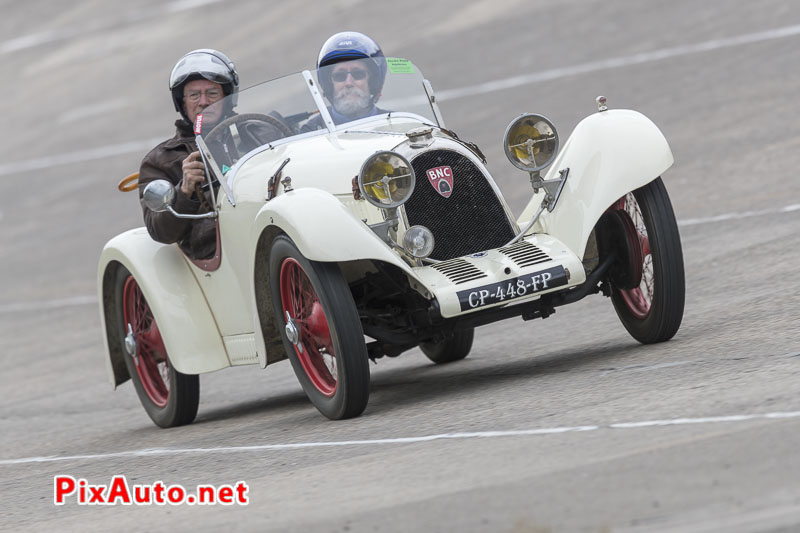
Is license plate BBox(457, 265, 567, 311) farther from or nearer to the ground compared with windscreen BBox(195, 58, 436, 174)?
nearer to the ground

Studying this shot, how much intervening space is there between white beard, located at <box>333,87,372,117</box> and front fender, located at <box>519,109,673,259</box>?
1.33 m

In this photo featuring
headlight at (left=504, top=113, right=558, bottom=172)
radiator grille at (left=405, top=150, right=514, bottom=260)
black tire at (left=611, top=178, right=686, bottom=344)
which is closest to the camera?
black tire at (left=611, top=178, right=686, bottom=344)

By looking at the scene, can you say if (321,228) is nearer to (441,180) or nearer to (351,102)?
(441,180)

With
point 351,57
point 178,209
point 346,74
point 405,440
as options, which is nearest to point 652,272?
point 405,440

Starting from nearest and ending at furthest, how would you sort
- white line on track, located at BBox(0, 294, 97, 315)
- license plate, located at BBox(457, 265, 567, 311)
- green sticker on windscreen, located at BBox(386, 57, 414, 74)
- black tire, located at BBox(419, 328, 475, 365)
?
license plate, located at BBox(457, 265, 567, 311)
green sticker on windscreen, located at BBox(386, 57, 414, 74)
black tire, located at BBox(419, 328, 475, 365)
white line on track, located at BBox(0, 294, 97, 315)

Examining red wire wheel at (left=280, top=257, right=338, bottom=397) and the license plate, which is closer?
the license plate

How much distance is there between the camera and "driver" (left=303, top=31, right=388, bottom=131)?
26.7 ft

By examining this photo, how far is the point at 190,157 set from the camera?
808cm

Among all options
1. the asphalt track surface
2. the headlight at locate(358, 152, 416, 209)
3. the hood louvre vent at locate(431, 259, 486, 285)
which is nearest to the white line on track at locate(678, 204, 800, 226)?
the asphalt track surface

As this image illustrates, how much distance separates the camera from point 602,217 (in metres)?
7.52

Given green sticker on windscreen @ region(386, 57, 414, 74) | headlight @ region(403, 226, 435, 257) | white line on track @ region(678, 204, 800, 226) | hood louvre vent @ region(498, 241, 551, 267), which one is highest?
green sticker on windscreen @ region(386, 57, 414, 74)

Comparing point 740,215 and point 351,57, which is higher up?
point 351,57

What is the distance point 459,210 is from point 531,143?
0.54m

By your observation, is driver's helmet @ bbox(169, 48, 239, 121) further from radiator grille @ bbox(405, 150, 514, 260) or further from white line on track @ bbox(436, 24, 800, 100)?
white line on track @ bbox(436, 24, 800, 100)
